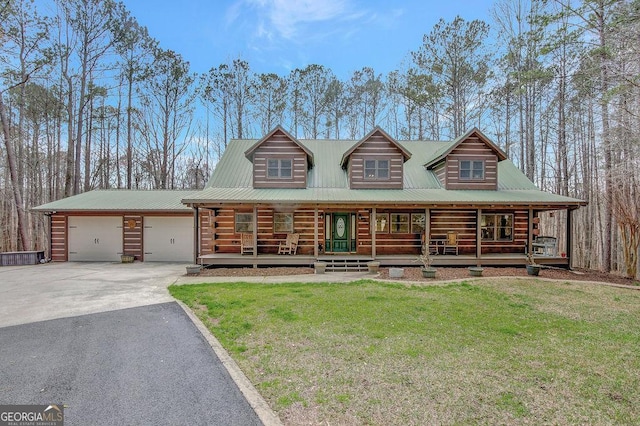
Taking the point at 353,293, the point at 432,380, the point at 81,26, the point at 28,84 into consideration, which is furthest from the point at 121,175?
the point at 432,380

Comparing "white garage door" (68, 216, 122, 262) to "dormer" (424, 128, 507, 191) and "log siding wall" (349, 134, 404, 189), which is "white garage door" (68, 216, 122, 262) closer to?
"log siding wall" (349, 134, 404, 189)

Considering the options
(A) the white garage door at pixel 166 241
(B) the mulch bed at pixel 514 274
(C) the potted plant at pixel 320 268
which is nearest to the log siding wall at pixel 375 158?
(B) the mulch bed at pixel 514 274

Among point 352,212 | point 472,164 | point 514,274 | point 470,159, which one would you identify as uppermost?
point 470,159

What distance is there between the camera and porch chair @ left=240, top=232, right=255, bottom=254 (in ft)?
43.5

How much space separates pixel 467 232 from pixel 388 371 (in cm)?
1228

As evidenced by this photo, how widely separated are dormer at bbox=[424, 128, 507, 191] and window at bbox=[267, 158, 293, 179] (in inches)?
299

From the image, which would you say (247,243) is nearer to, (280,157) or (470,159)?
(280,157)

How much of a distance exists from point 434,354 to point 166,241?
14337 mm

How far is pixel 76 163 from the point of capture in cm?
1912

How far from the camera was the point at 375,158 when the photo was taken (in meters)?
14.6

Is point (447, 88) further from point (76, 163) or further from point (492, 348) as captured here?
point (76, 163)

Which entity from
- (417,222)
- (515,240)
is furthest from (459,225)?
(515,240)

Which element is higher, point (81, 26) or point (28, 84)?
point (81, 26)

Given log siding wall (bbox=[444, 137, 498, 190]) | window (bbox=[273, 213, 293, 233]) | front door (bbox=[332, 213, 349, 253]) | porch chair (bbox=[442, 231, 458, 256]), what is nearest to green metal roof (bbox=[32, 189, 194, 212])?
window (bbox=[273, 213, 293, 233])
